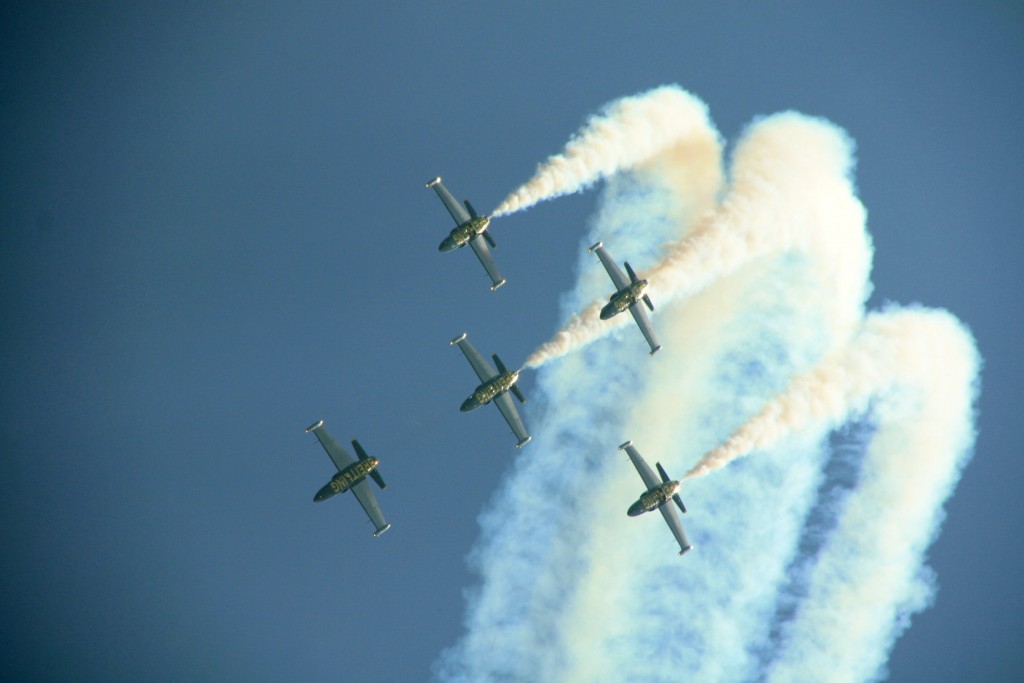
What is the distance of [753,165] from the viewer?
39781mm

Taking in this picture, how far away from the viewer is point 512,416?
3834cm

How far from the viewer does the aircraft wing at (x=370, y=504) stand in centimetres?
3828

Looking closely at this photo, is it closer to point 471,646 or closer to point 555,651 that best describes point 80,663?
point 471,646

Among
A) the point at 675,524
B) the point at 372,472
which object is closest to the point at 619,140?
the point at 675,524

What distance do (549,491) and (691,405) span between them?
8384mm

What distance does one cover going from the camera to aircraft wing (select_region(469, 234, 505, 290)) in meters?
39.2

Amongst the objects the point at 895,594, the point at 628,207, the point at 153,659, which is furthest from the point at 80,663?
the point at 895,594

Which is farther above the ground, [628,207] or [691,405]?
[628,207]

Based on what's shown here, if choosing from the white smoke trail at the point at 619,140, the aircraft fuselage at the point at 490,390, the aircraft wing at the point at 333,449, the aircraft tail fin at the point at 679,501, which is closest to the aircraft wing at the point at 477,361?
the aircraft fuselage at the point at 490,390

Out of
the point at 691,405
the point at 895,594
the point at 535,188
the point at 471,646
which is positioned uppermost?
the point at 535,188

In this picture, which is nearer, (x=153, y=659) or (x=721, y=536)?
(x=721, y=536)

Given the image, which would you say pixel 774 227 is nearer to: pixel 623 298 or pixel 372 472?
pixel 623 298

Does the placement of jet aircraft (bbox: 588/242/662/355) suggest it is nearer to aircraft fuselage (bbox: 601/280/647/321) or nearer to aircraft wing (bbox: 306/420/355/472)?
aircraft fuselage (bbox: 601/280/647/321)

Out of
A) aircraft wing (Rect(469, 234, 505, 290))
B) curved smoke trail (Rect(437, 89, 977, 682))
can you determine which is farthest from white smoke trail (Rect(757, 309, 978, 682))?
aircraft wing (Rect(469, 234, 505, 290))
